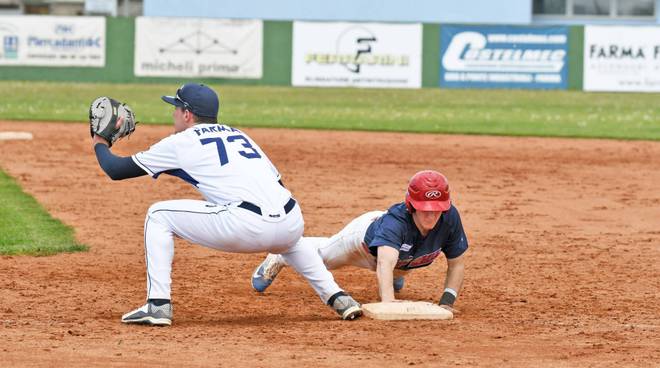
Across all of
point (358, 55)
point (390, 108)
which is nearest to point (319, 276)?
point (390, 108)

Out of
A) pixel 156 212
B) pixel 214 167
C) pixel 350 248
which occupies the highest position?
pixel 214 167

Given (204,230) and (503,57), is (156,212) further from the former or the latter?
(503,57)

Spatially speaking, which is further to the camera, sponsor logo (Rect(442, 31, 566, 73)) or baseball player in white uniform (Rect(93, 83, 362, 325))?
sponsor logo (Rect(442, 31, 566, 73))

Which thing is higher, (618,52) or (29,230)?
(618,52)

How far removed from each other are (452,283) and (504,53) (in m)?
21.4

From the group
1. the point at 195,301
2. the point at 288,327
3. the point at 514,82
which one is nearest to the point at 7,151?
the point at 195,301

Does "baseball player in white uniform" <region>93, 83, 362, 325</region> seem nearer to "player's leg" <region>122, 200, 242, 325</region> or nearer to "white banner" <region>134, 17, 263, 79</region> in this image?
"player's leg" <region>122, 200, 242, 325</region>

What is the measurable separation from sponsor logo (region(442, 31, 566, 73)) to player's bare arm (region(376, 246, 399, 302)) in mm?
21521

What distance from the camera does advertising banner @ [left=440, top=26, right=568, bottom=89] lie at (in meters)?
27.9

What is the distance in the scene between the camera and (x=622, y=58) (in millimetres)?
27562

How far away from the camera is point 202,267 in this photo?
8844 millimetres

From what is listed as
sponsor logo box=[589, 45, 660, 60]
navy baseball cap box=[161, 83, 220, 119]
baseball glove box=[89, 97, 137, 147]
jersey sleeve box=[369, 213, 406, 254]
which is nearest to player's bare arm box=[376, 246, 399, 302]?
jersey sleeve box=[369, 213, 406, 254]

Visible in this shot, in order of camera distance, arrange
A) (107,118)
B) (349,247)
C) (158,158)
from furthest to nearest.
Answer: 1. (349,247)
2. (107,118)
3. (158,158)

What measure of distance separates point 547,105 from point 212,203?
19.2 metres
